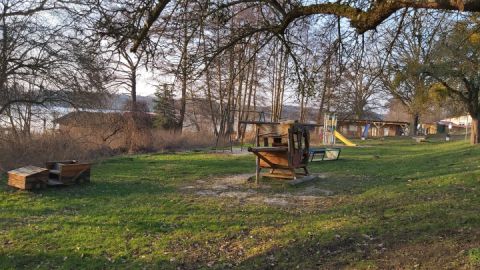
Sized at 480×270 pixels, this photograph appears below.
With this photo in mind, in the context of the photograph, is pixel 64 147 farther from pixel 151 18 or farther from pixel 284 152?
pixel 151 18

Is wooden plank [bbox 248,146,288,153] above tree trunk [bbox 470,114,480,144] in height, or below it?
below

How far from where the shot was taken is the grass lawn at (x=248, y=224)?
594 centimetres

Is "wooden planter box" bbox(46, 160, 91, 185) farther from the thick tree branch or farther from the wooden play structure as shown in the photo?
the thick tree branch

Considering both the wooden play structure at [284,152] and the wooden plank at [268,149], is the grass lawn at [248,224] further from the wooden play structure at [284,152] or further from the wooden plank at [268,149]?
the wooden plank at [268,149]

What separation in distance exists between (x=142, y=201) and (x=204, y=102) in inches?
1399

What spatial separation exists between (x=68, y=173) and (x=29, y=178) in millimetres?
1124

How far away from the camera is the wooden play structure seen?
1257cm

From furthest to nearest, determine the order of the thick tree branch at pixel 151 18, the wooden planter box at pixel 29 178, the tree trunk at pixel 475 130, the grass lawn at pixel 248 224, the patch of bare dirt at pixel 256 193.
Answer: the tree trunk at pixel 475 130 → the wooden planter box at pixel 29 178 → the patch of bare dirt at pixel 256 193 → the thick tree branch at pixel 151 18 → the grass lawn at pixel 248 224

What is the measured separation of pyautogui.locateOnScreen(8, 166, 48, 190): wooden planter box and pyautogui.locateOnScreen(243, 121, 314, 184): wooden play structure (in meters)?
5.30

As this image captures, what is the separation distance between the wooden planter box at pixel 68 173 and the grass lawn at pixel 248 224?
1.02 feet

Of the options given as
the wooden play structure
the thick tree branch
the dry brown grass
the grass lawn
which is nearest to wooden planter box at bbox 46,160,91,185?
the grass lawn

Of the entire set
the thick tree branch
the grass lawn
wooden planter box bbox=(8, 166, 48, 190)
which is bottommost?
the grass lawn

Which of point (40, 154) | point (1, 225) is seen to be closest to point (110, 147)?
point (40, 154)

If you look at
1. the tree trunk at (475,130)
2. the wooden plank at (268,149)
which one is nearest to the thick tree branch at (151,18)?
the wooden plank at (268,149)
